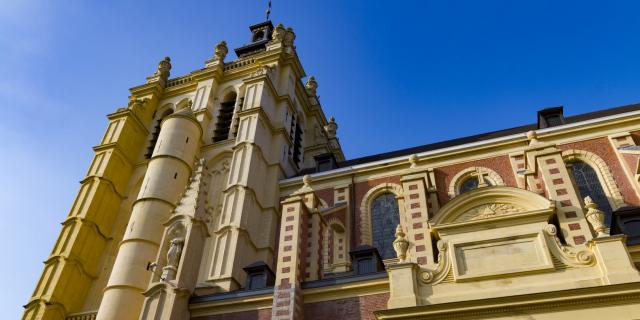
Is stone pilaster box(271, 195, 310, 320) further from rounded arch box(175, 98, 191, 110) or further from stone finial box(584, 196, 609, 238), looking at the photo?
rounded arch box(175, 98, 191, 110)

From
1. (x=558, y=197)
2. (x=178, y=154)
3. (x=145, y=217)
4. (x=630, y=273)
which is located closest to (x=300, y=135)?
(x=178, y=154)

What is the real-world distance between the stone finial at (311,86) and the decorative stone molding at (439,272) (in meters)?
24.3

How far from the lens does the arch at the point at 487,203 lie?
45.0 feet

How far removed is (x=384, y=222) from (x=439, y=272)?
26.6 feet

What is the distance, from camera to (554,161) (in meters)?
14.4

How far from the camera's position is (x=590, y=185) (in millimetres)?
18969

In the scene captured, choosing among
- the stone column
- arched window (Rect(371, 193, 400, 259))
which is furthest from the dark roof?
the stone column

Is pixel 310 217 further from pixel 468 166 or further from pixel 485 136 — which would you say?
pixel 485 136

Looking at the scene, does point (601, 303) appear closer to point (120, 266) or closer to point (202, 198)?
point (202, 198)

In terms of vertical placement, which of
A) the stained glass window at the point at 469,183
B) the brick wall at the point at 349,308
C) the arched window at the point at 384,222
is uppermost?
the stained glass window at the point at 469,183

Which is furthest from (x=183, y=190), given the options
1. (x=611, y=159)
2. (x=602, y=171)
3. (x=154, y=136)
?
(x=611, y=159)

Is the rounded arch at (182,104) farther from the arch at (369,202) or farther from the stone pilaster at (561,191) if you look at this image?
the stone pilaster at (561,191)

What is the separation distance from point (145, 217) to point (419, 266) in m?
12.6

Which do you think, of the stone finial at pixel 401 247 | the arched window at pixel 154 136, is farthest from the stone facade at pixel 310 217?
the arched window at pixel 154 136
